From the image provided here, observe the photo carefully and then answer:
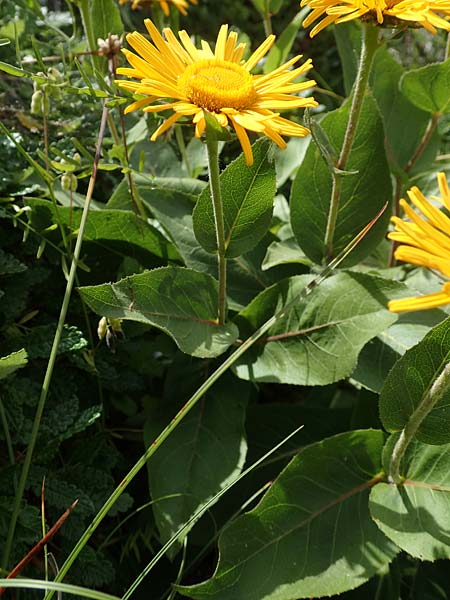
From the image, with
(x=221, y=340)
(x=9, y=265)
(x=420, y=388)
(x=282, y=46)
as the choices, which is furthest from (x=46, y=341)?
(x=282, y=46)

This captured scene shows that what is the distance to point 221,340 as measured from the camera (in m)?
0.92

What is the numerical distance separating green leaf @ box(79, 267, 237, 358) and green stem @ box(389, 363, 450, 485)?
237mm

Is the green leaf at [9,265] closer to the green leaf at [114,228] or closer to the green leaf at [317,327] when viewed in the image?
the green leaf at [114,228]

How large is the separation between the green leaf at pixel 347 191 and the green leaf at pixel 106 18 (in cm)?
33

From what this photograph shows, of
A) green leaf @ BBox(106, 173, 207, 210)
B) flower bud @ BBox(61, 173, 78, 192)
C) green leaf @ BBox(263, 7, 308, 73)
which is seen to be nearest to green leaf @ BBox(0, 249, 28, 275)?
flower bud @ BBox(61, 173, 78, 192)

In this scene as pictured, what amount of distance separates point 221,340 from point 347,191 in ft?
0.93

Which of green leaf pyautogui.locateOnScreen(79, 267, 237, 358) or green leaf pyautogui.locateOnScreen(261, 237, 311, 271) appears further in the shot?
green leaf pyautogui.locateOnScreen(261, 237, 311, 271)

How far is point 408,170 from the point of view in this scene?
1229mm

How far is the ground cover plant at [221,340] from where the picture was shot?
2.64 ft

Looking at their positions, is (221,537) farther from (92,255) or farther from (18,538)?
(92,255)

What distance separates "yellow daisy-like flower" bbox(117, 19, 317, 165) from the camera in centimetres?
71

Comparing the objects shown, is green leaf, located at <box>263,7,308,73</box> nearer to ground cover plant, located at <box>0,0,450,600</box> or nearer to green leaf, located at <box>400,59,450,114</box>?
ground cover plant, located at <box>0,0,450,600</box>

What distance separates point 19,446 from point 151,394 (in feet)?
0.85

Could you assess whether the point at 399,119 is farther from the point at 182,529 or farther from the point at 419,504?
the point at 182,529
